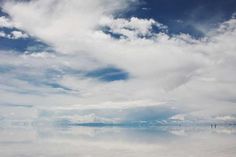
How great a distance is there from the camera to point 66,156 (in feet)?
139

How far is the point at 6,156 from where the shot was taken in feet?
140

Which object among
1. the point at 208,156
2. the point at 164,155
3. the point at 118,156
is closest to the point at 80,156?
→ the point at 118,156

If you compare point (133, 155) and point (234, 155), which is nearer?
point (234, 155)

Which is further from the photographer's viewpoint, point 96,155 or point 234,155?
point 96,155

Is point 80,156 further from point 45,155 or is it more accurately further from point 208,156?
point 208,156

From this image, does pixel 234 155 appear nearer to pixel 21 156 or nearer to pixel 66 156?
pixel 66 156

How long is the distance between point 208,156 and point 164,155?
6.30 m

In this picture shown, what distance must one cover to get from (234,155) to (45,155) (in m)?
27.9

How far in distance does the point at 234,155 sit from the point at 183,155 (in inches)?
279

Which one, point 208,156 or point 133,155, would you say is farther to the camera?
point 133,155

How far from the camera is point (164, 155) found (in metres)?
42.1

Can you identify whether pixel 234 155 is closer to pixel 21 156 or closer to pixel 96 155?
pixel 96 155

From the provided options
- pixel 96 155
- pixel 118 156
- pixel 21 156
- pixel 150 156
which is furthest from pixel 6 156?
pixel 150 156

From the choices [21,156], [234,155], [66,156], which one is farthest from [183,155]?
[21,156]
